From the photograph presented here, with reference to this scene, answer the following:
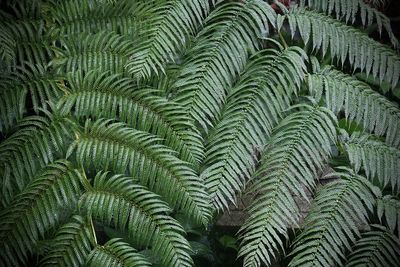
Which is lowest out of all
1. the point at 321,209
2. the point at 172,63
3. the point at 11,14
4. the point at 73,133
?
the point at 321,209

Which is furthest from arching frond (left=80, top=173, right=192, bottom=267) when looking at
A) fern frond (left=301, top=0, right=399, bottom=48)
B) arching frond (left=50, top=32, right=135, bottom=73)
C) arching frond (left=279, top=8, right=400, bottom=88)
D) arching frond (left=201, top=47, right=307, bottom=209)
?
fern frond (left=301, top=0, right=399, bottom=48)

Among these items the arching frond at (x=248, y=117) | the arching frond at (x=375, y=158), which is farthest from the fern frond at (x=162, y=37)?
the arching frond at (x=375, y=158)

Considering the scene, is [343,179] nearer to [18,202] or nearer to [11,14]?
[18,202]

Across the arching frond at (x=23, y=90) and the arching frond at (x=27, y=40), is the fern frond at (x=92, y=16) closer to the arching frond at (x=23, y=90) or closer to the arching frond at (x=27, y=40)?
the arching frond at (x=27, y=40)

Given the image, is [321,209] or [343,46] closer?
[321,209]

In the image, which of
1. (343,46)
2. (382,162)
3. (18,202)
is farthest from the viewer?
(343,46)

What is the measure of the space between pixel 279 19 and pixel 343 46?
0.24m

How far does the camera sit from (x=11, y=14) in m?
1.90

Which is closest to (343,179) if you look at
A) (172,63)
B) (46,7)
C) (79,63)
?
(172,63)

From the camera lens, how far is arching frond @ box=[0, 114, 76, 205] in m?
1.52

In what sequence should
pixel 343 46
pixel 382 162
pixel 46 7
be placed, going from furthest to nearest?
pixel 46 7 < pixel 343 46 < pixel 382 162

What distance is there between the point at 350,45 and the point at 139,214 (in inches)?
35.7

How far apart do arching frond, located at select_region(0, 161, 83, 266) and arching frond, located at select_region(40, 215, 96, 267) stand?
5cm

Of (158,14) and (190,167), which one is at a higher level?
(158,14)
